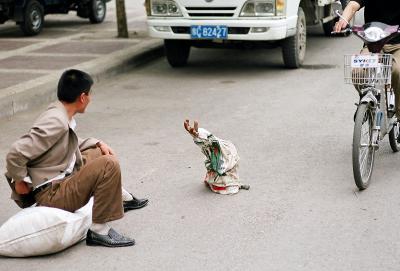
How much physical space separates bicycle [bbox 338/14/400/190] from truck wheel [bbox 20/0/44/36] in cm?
902

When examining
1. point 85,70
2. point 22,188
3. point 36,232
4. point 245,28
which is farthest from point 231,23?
point 36,232

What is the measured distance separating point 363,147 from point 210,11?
478 cm

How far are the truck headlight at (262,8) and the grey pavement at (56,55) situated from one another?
207 cm

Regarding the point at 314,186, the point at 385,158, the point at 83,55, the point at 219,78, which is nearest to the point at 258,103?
the point at 219,78

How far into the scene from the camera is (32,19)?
1331cm

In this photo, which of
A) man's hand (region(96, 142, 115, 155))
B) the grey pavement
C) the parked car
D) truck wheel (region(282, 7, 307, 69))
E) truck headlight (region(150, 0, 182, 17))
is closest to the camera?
man's hand (region(96, 142, 115, 155))

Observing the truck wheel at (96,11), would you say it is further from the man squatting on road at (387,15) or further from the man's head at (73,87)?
the man's head at (73,87)

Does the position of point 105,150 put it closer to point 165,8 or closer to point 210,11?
point 210,11

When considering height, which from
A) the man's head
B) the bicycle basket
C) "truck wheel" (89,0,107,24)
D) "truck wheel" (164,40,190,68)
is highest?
the man's head

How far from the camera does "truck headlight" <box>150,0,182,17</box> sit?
31.9 feet

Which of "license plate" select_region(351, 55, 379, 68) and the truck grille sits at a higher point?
"license plate" select_region(351, 55, 379, 68)

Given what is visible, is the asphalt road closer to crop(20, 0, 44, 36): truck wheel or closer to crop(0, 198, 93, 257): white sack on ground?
crop(0, 198, 93, 257): white sack on ground

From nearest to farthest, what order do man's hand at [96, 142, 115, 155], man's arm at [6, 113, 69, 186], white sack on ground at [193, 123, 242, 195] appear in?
man's arm at [6, 113, 69, 186], man's hand at [96, 142, 115, 155], white sack on ground at [193, 123, 242, 195]

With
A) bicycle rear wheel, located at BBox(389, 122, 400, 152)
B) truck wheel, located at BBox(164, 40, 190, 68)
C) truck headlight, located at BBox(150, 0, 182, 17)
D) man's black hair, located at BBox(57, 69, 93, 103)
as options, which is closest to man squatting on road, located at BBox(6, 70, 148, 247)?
man's black hair, located at BBox(57, 69, 93, 103)
